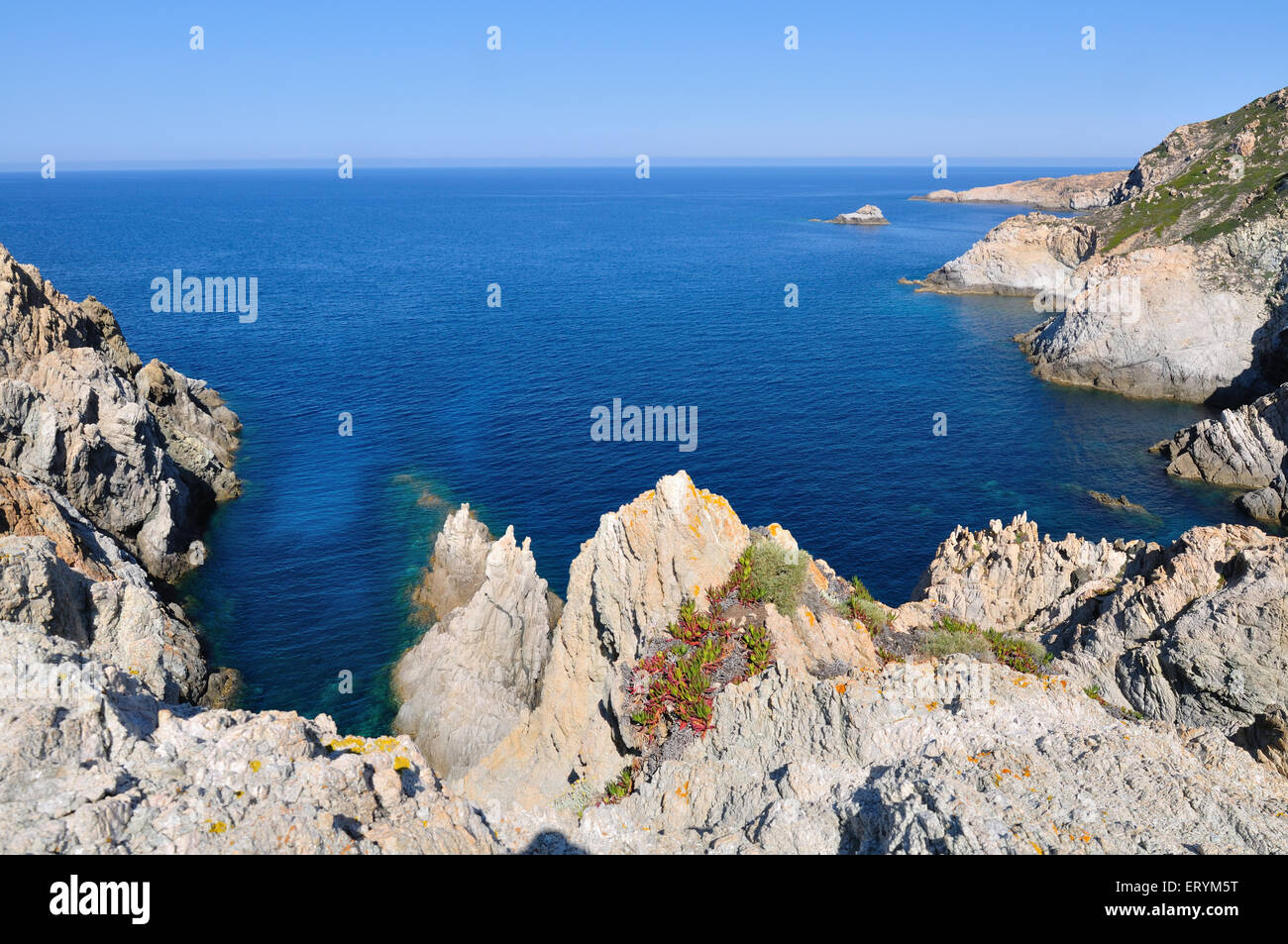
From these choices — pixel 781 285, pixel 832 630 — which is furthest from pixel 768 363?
pixel 832 630

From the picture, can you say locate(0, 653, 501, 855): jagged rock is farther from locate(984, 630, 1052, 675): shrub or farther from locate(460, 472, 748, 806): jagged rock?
locate(984, 630, 1052, 675): shrub

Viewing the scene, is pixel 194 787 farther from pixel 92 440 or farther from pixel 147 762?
pixel 92 440

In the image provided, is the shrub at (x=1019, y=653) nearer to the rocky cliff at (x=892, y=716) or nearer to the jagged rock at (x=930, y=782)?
the rocky cliff at (x=892, y=716)

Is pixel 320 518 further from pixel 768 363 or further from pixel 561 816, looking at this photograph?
pixel 768 363

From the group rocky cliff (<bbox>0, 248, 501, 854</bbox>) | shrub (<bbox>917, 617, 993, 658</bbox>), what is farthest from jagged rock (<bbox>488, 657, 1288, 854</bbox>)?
rocky cliff (<bbox>0, 248, 501, 854</bbox>)

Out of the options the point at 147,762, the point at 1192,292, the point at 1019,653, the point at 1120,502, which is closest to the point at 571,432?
the point at 1120,502

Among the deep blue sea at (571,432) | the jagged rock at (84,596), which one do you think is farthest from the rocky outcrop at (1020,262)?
the jagged rock at (84,596)
